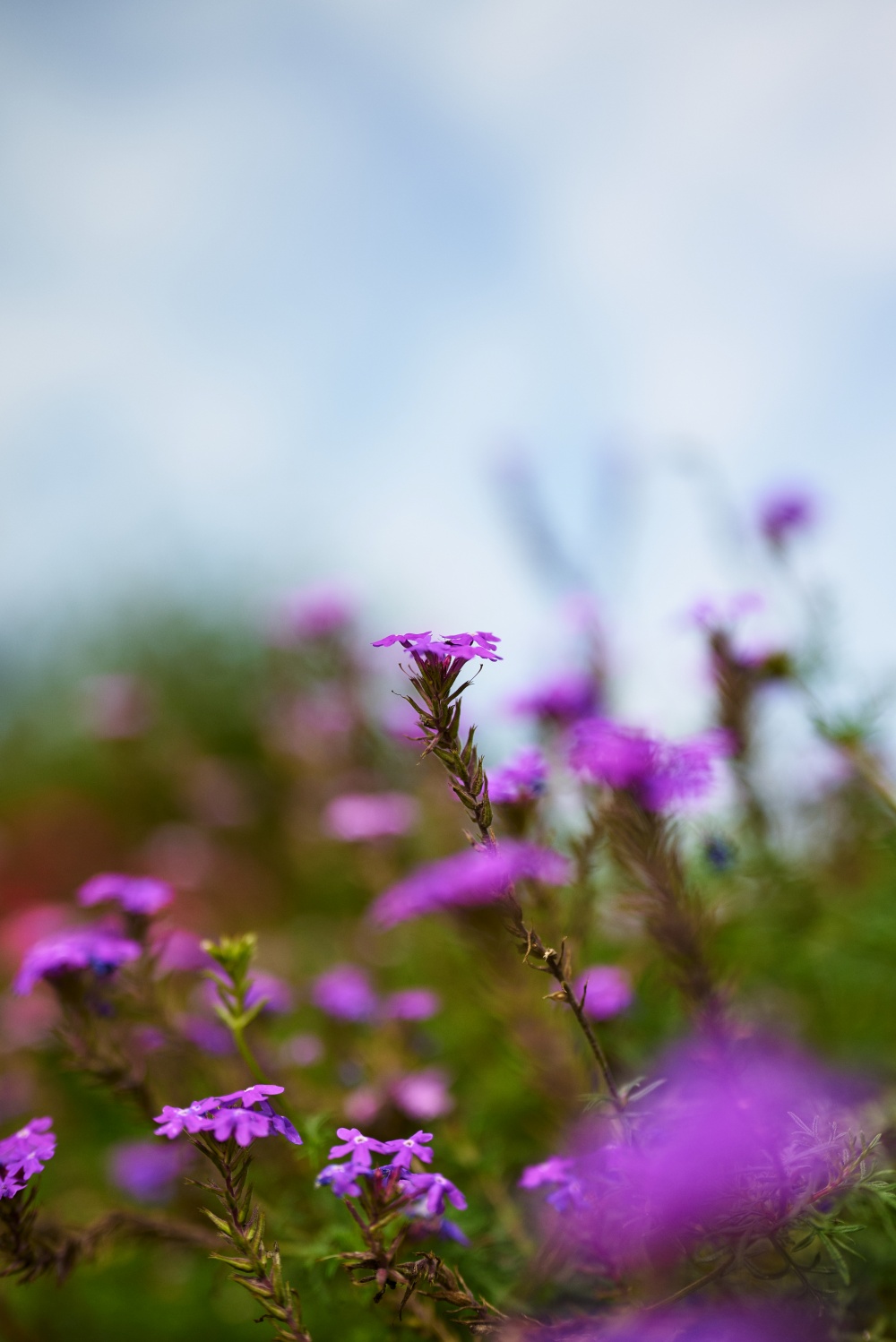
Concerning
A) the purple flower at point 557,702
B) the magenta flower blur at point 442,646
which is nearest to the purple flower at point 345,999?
the purple flower at point 557,702

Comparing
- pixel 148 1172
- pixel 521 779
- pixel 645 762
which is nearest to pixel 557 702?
pixel 521 779

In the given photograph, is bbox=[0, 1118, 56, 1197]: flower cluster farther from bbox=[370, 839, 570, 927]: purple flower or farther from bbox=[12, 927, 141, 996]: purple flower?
bbox=[370, 839, 570, 927]: purple flower

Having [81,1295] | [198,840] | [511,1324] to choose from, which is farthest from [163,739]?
[511,1324]

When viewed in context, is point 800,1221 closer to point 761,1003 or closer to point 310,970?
point 761,1003

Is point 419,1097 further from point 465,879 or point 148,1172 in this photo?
point 148,1172


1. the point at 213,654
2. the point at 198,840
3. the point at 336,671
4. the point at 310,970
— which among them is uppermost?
the point at 213,654

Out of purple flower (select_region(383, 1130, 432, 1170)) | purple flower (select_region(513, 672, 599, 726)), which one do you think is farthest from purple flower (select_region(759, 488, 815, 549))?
purple flower (select_region(383, 1130, 432, 1170))

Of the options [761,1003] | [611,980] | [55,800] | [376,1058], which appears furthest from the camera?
[55,800]

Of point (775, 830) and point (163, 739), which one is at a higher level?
point (163, 739)
